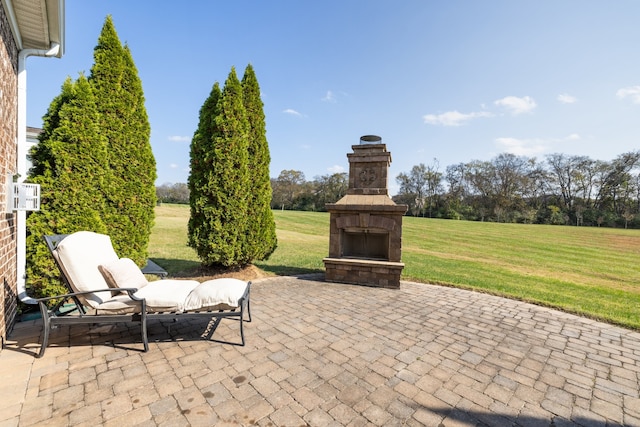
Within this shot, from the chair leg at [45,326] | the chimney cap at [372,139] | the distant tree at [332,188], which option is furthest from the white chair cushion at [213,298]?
the distant tree at [332,188]

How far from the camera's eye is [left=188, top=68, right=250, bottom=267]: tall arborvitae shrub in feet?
20.9

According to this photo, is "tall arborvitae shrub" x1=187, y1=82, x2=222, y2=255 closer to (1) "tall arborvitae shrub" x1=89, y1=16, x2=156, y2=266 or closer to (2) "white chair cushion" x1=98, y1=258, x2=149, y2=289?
(1) "tall arborvitae shrub" x1=89, y1=16, x2=156, y2=266

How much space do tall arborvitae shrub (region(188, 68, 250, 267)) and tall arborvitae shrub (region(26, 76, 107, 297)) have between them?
2.13 m

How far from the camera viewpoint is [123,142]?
5266mm

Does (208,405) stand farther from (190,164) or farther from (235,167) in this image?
(190,164)

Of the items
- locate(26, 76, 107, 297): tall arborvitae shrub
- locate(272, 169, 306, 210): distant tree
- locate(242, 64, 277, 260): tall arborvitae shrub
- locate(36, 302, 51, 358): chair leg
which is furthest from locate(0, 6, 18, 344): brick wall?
locate(272, 169, 306, 210): distant tree

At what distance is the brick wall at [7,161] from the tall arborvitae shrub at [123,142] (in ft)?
4.25

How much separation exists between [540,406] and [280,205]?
2068 inches

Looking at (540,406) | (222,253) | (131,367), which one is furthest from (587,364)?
(222,253)

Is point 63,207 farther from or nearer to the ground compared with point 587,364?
farther from the ground

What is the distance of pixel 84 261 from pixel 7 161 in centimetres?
152

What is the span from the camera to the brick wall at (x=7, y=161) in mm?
2967

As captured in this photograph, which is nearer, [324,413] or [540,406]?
[324,413]

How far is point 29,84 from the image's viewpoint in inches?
159
